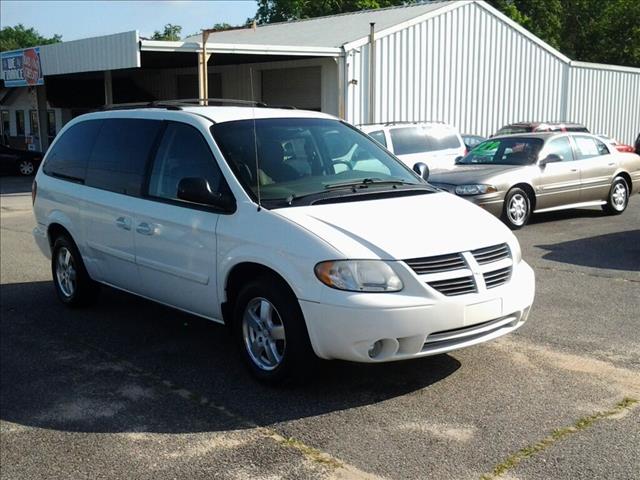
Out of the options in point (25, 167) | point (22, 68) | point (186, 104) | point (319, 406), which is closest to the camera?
point (319, 406)

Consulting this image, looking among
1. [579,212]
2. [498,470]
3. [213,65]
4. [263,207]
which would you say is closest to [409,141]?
[579,212]

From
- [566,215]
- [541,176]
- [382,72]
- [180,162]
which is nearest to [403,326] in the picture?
[180,162]

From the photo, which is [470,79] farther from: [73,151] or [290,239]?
[290,239]

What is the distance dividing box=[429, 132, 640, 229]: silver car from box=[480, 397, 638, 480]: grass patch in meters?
6.86

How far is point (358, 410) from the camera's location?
4508 mm

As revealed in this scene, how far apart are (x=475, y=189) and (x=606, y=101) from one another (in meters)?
21.9

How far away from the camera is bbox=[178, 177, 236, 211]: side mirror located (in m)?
5.13

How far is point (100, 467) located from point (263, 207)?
6.22 feet

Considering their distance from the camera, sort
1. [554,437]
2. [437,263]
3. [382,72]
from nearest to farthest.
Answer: [554,437] < [437,263] < [382,72]

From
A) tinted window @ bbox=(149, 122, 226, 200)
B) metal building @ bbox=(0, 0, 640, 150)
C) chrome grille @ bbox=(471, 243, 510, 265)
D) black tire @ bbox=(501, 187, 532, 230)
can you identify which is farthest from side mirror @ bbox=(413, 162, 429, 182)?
metal building @ bbox=(0, 0, 640, 150)

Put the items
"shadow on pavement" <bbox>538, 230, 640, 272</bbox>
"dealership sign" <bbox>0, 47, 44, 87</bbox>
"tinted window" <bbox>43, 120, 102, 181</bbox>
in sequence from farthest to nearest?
"dealership sign" <bbox>0, 47, 44, 87</bbox>
"shadow on pavement" <bbox>538, 230, 640, 272</bbox>
"tinted window" <bbox>43, 120, 102, 181</bbox>

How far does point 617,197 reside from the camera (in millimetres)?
13062

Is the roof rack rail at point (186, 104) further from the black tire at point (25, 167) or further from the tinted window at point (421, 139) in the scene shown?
the black tire at point (25, 167)

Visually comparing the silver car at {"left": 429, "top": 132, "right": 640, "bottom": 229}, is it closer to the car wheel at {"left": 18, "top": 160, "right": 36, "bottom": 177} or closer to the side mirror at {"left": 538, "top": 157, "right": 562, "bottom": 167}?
the side mirror at {"left": 538, "top": 157, "right": 562, "bottom": 167}
